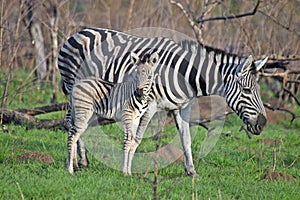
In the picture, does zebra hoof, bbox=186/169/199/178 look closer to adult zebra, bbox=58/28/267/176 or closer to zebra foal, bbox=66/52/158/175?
Answer: adult zebra, bbox=58/28/267/176

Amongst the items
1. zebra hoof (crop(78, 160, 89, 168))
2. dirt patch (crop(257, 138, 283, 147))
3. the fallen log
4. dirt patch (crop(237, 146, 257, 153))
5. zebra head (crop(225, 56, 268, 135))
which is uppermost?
zebra head (crop(225, 56, 268, 135))

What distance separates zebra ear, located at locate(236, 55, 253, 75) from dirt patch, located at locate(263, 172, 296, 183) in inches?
56.9

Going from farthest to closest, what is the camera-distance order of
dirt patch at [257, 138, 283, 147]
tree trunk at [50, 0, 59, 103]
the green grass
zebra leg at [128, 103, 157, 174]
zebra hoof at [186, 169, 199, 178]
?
tree trunk at [50, 0, 59, 103], dirt patch at [257, 138, 283, 147], zebra leg at [128, 103, 157, 174], zebra hoof at [186, 169, 199, 178], the green grass

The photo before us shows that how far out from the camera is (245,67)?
766 cm

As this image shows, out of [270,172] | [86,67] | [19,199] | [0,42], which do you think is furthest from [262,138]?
[19,199]

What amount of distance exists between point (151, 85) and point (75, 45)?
6.19ft

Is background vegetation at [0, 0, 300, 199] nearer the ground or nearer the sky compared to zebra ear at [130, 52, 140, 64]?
nearer the ground

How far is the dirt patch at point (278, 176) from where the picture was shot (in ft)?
24.4

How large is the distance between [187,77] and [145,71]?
759mm

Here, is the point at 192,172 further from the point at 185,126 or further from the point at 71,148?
the point at 71,148

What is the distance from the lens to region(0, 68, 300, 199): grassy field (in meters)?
6.20

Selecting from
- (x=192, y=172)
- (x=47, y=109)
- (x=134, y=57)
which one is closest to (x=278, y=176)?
(x=192, y=172)

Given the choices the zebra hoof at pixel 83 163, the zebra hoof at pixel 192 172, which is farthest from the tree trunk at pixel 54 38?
the zebra hoof at pixel 192 172

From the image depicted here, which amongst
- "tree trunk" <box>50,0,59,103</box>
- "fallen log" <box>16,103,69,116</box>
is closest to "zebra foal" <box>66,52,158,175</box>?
Result: "fallen log" <box>16,103,69,116</box>
